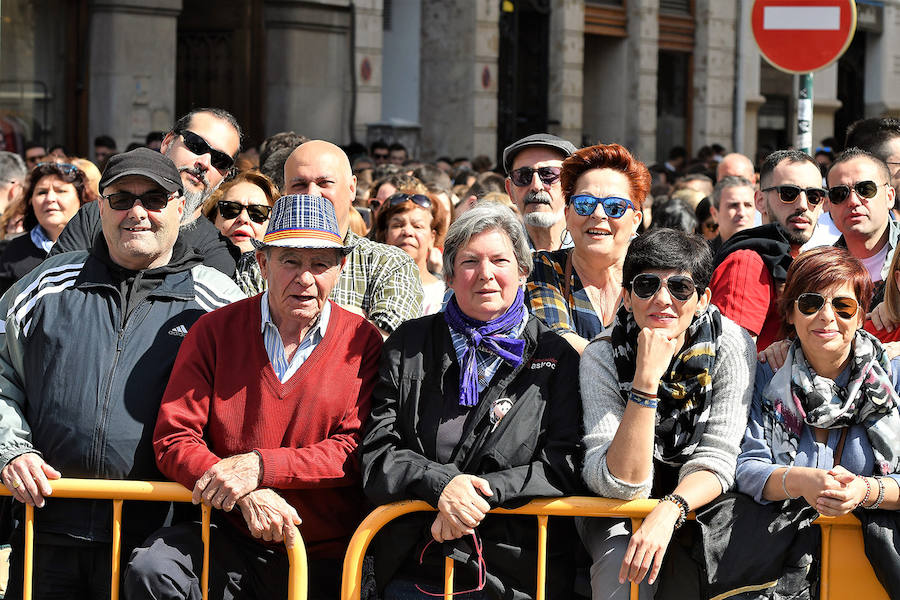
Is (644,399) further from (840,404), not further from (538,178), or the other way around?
(538,178)

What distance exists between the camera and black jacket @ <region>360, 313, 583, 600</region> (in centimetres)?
441

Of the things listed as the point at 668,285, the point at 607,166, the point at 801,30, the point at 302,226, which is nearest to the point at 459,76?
the point at 801,30

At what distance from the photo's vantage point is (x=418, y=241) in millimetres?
7410

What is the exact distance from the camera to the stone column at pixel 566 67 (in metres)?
21.9

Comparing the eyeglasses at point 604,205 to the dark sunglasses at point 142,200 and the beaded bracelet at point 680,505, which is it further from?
the dark sunglasses at point 142,200

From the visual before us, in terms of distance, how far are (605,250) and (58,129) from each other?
1240 centimetres

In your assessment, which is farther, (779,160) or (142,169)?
(779,160)

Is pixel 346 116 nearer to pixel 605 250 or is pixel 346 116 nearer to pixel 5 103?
pixel 5 103

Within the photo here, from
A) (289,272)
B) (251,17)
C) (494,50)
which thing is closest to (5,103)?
(251,17)

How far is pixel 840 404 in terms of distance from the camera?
14.6ft

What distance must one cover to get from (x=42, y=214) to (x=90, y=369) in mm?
3396

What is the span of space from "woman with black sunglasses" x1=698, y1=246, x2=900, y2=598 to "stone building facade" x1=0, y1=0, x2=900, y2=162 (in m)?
12.3

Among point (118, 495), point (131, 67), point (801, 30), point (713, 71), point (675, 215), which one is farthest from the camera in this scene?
point (713, 71)

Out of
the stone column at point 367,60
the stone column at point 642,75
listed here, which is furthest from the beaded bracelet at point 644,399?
the stone column at point 642,75
